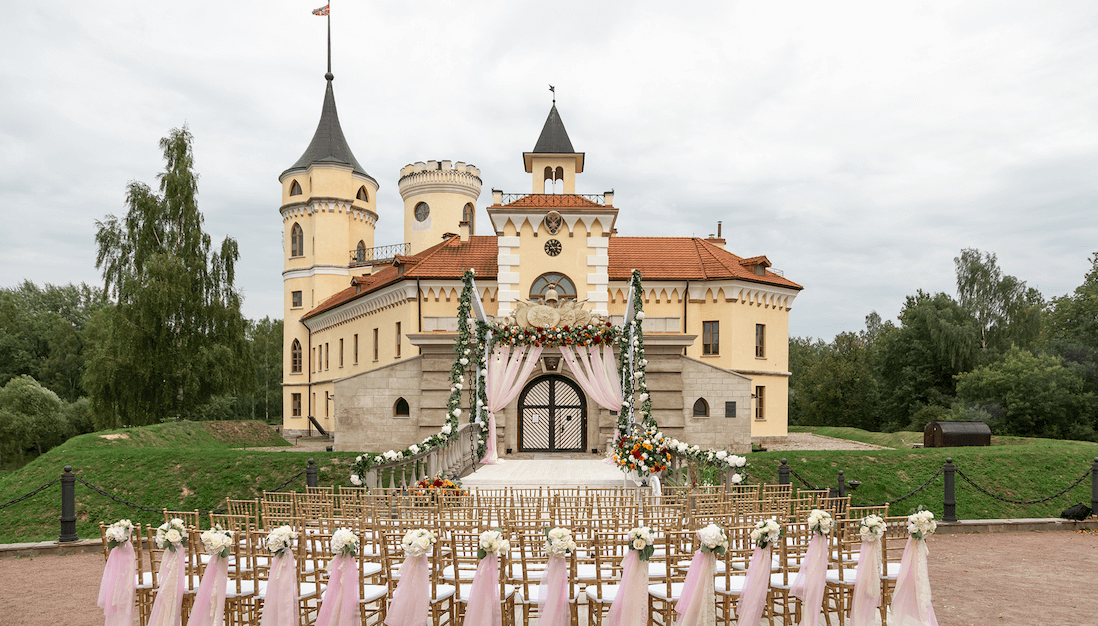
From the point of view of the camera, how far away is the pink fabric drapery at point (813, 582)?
6.45 meters

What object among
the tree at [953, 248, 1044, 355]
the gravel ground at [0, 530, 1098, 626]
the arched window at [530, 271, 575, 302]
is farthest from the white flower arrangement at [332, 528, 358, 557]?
the tree at [953, 248, 1044, 355]

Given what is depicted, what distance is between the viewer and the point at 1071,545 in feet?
41.3

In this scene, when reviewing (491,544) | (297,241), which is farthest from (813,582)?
(297,241)

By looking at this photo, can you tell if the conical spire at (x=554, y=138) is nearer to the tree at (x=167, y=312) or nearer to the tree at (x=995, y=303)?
the tree at (x=167, y=312)

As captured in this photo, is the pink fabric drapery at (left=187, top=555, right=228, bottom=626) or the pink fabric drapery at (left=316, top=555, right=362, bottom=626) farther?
the pink fabric drapery at (left=187, top=555, right=228, bottom=626)

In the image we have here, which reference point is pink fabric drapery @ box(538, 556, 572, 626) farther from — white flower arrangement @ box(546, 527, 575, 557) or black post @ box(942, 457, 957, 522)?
black post @ box(942, 457, 957, 522)

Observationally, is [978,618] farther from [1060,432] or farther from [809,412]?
[809,412]

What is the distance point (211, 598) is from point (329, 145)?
1359 inches

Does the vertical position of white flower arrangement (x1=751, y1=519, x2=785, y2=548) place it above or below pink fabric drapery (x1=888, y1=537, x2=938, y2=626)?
above

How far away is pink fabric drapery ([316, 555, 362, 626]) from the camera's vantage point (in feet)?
20.1

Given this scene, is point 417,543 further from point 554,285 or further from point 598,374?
point 554,285

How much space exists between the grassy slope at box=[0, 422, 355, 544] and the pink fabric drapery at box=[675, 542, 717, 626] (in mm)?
13647

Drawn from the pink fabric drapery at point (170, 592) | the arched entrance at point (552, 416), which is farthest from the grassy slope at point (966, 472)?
the pink fabric drapery at point (170, 592)

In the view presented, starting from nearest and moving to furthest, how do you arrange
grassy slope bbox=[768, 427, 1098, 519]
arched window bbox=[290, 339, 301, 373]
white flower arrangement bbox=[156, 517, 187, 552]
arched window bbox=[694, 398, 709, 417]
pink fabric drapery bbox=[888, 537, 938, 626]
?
white flower arrangement bbox=[156, 517, 187, 552]
pink fabric drapery bbox=[888, 537, 938, 626]
grassy slope bbox=[768, 427, 1098, 519]
arched window bbox=[694, 398, 709, 417]
arched window bbox=[290, 339, 301, 373]
